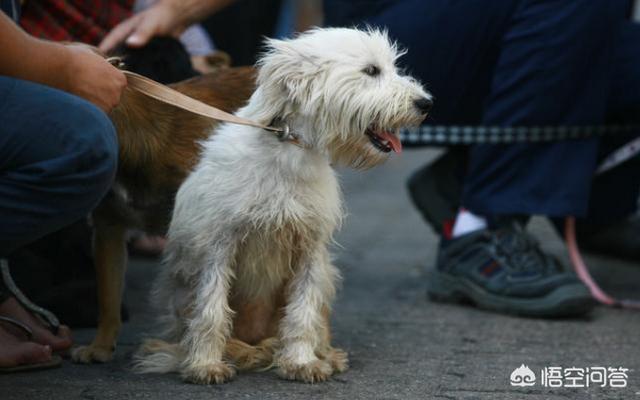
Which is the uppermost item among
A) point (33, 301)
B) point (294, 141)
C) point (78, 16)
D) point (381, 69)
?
point (78, 16)

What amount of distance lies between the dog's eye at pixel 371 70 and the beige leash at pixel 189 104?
0.25 meters

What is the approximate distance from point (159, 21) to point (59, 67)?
100 cm

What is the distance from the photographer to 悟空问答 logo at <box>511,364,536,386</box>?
108 inches

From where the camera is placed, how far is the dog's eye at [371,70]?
2.65 meters

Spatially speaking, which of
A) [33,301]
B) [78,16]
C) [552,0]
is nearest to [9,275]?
[33,301]

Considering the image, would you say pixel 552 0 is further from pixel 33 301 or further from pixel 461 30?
pixel 33 301

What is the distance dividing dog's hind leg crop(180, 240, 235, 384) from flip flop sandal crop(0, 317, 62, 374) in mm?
379

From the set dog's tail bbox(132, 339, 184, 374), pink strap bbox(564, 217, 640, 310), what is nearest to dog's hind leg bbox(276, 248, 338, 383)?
dog's tail bbox(132, 339, 184, 374)

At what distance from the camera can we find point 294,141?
269 cm

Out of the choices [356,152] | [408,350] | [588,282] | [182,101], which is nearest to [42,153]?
[182,101]

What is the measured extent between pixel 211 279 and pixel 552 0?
68.1 inches

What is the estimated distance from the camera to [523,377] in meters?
2.80

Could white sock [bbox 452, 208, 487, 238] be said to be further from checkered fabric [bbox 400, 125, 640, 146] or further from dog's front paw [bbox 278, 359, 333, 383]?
dog's front paw [bbox 278, 359, 333, 383]

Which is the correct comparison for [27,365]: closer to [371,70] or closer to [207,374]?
[207,374]
